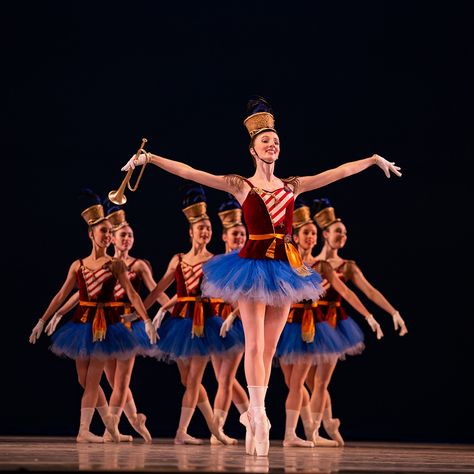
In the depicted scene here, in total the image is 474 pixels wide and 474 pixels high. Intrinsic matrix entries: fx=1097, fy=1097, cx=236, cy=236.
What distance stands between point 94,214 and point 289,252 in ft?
7.68

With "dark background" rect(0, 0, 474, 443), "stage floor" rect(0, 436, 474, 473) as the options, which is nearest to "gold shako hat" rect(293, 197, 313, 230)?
"dark background" rect(0, 0, 474, 443)

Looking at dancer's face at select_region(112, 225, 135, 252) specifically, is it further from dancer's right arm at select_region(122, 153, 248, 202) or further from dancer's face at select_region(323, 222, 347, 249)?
dancer's right arm at select_region(122, 153, 248, 202)

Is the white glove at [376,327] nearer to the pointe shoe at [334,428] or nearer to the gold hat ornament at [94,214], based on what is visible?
the pointe shoe at [334,428]

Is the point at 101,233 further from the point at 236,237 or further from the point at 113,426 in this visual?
the point at 113,426

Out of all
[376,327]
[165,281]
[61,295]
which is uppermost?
[165,281]

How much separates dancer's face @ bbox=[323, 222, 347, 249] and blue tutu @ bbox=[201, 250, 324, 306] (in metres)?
2.23

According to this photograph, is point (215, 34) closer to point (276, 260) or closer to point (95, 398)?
point (95, 398)

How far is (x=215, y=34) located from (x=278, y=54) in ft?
1.82

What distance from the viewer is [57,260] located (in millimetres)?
9125

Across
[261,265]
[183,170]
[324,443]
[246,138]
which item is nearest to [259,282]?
[261,265]

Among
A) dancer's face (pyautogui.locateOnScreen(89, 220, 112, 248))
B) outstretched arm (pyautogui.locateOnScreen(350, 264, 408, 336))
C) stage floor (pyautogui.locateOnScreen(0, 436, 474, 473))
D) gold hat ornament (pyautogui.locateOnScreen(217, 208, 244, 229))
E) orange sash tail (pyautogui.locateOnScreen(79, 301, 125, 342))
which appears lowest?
stage floor (pyautogui.locateOnScreen(0, 436, 474, 473))

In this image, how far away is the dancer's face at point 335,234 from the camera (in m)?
7.62

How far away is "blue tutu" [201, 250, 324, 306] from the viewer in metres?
5.16

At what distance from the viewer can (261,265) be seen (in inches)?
208
